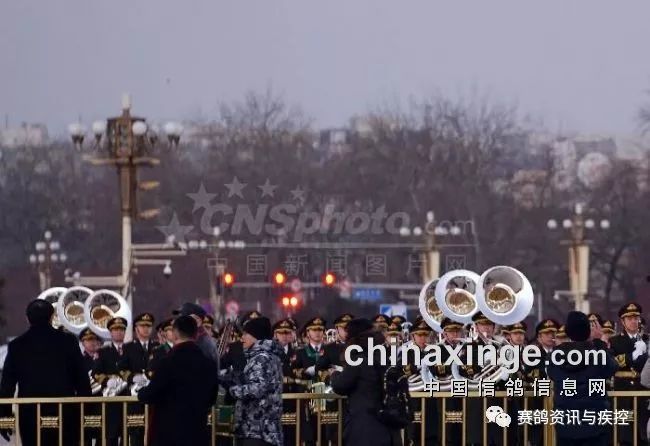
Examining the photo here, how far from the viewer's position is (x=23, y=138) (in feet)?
311

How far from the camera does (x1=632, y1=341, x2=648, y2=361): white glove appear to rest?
2019cm

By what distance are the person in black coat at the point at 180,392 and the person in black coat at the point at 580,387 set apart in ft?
9.27

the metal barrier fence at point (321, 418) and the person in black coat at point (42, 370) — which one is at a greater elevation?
the person in black coat at point (42, 370)

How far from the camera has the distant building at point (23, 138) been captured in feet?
308

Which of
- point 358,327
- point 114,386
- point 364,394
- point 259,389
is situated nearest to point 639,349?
point 114,386

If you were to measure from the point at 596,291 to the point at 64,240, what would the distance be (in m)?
20.1

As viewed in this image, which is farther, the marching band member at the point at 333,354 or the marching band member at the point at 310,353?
the marching band member at the point at 310,353

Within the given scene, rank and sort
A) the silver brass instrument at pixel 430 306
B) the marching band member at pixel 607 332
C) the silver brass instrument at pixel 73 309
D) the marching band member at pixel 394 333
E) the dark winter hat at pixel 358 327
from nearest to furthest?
the dark winter hat at pixel 358 327 < the marching band member at pixel 394 333 < the marching band member at pixel 607 332 < the silver brass instrument at pixel 430 306 < the silver brass instrument at pixel 73 309

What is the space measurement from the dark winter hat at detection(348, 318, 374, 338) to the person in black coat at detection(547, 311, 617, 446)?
168 centimetres

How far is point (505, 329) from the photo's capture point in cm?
2088

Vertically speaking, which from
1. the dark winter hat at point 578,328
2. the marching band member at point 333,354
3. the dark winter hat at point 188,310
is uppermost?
the dark winter hat at point 188,310

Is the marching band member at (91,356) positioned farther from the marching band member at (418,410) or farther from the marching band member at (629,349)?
the marching band member at (629,349)

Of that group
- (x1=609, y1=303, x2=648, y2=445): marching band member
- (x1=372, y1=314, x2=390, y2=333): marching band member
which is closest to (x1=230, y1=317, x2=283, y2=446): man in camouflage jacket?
(x1=609, y1=303, x2=648, y2=445): marching band member

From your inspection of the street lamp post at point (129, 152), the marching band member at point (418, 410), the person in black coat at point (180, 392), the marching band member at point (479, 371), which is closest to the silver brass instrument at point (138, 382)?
the marching band member at point (418, 410)
